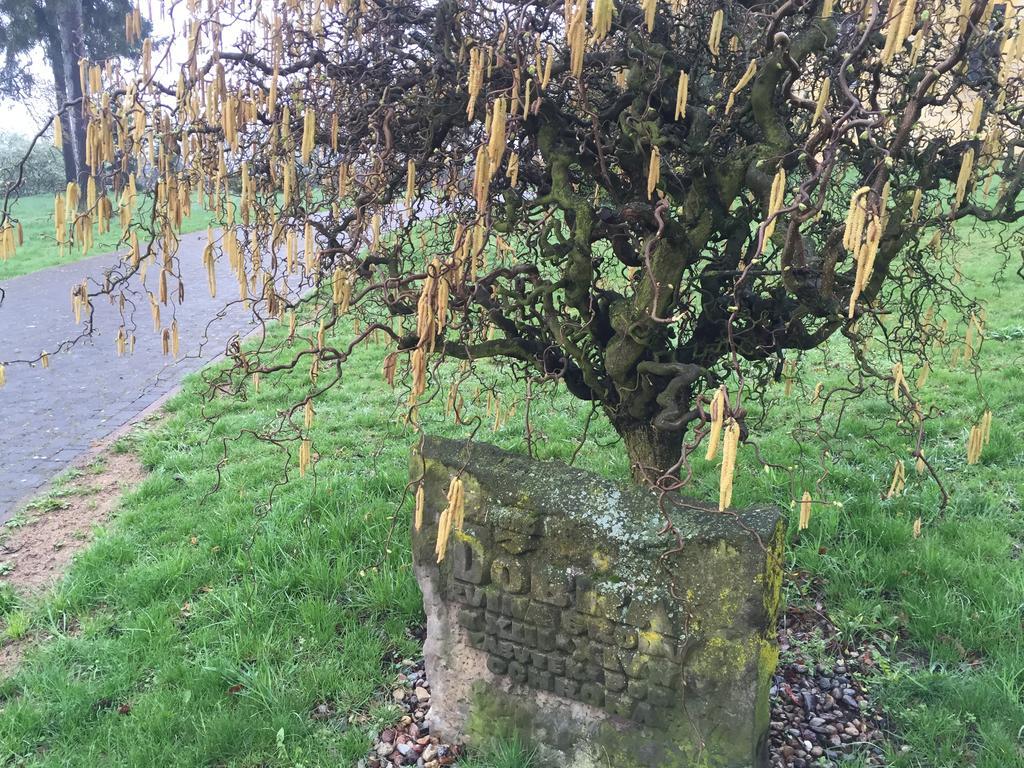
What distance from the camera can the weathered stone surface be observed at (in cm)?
281

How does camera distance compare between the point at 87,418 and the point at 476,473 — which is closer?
the point at 476,473

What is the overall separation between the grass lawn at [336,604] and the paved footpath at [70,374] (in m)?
1.32

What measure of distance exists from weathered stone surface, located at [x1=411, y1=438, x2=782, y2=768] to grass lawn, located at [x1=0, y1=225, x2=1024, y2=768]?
290 mm

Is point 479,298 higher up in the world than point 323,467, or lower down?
higher up

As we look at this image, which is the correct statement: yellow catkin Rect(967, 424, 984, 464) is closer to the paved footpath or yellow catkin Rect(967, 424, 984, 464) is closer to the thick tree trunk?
the paved footpath

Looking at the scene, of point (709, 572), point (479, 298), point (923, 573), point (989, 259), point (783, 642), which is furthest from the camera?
point (989, 259)

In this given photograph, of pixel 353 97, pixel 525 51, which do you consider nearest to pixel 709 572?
pixel 525 51

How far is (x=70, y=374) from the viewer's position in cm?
955

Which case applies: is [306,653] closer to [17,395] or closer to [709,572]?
[709,572]

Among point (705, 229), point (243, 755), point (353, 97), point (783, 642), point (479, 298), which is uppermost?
point (353, 97)

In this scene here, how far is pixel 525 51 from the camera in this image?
2.99m

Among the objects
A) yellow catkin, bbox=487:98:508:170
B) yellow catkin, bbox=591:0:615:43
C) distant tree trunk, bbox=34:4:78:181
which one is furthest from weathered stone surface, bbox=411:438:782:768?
distant tree trunk, bbox=34:4:78:181

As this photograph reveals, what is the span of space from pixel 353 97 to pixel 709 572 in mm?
2659

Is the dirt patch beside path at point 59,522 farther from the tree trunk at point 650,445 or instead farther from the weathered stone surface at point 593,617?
the tree trunk at point 650,445
